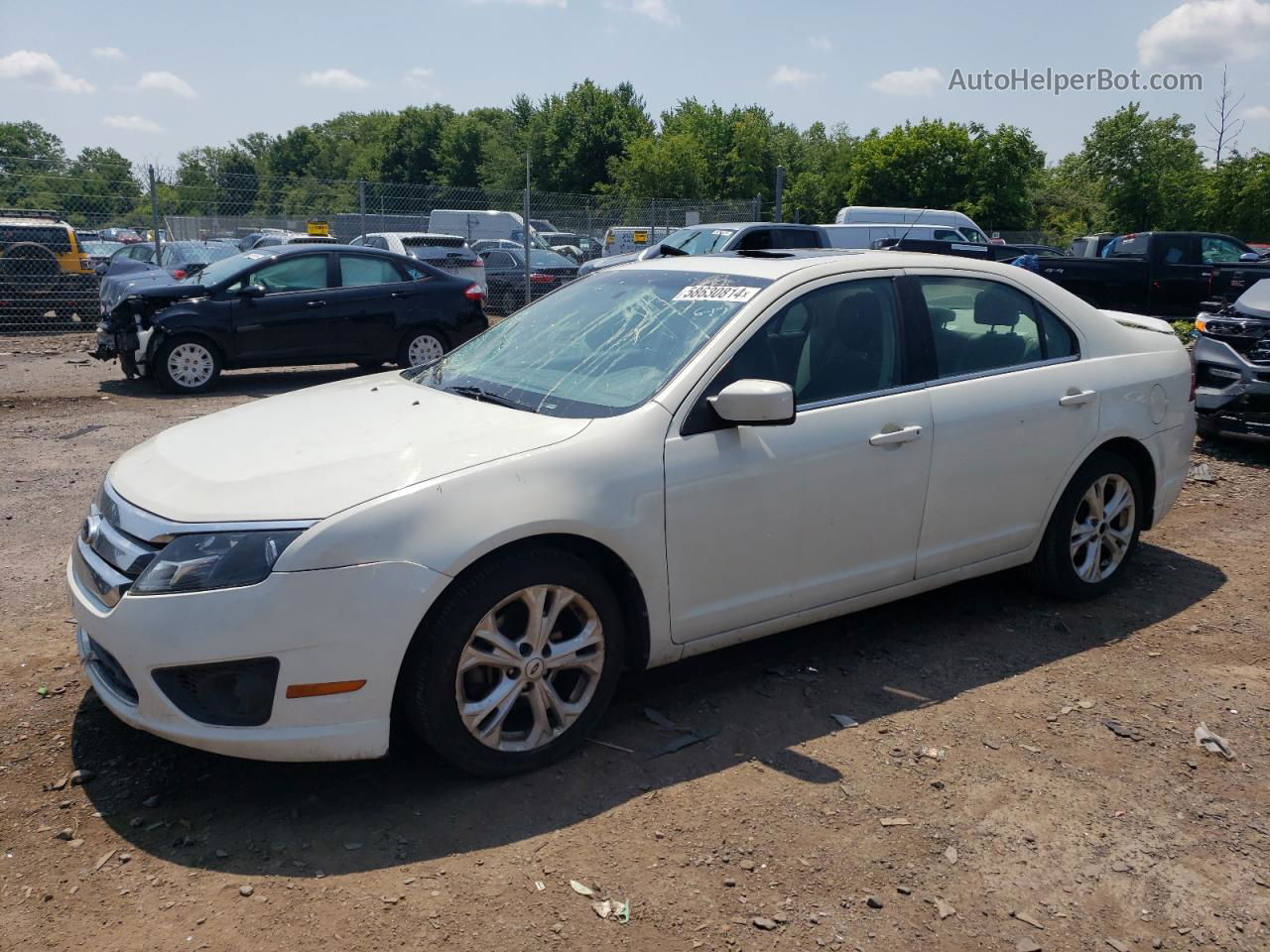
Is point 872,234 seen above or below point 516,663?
above

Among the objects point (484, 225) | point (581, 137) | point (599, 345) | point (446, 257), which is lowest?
point (599, 345)

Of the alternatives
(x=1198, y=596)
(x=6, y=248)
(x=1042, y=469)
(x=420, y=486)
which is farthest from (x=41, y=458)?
(x=6, y=248)

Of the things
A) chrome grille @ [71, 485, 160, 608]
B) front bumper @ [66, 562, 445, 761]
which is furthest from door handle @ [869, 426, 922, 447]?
chrome grille @ [71, 485, 160, 608]

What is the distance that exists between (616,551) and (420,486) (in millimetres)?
691

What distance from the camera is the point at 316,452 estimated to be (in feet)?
11.4

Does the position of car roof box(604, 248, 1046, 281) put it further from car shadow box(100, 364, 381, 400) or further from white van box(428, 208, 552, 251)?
white van box(428, 208, 552, 251)

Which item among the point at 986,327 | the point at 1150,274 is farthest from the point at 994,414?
the point at 1150,274

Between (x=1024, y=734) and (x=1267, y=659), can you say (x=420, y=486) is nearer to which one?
(x=1024, y=734)

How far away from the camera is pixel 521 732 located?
3.45 m

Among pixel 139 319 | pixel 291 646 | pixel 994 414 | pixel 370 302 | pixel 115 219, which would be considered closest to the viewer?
pixel 291 646

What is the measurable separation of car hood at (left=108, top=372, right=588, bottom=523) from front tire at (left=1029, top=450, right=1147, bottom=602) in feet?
8.24

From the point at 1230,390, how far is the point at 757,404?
A: 641 cm

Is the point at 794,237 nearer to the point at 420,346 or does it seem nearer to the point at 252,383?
the point at 420,346

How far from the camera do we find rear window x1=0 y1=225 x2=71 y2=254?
16.2m
